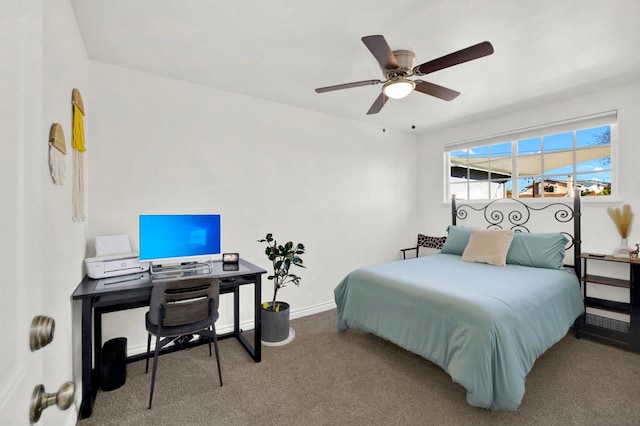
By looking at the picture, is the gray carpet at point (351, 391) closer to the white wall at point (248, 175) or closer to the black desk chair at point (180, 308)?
the black desk chair at point (180, 308)

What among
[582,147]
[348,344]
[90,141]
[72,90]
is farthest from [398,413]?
[582,147]

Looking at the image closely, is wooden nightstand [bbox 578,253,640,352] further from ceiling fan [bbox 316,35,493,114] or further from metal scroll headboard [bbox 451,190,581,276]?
ceiling fan [bbox 316,35,493,114]

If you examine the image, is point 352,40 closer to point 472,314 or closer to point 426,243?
point 472,314

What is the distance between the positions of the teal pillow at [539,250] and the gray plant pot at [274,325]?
2466 mm

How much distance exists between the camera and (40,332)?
2.11ft

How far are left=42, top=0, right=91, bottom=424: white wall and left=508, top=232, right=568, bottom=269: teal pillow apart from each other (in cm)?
377

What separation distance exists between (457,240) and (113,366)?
11.9 ft

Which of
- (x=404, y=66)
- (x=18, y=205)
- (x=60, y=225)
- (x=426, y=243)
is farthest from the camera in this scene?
(x=426, y=243)

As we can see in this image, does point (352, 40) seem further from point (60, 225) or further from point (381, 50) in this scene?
point (60, 225)

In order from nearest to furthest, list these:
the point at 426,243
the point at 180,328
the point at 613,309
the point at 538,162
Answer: the point at 180,328 < the point at 613,309 < the point at 538,162 < the point at 426,243

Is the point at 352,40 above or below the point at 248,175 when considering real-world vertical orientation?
above

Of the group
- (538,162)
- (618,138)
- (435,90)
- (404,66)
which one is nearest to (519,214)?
(538,162)

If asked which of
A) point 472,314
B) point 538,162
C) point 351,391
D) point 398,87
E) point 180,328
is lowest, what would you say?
point 351,391

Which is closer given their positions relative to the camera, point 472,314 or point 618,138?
point 472,314
